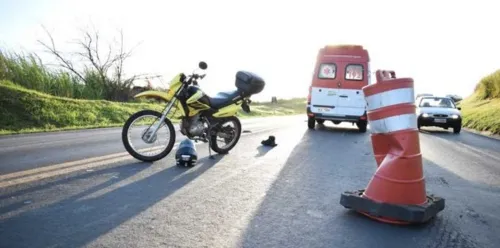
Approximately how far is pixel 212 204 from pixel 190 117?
3036 mm

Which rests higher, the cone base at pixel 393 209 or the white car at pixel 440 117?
the cone base at pixel 393 209

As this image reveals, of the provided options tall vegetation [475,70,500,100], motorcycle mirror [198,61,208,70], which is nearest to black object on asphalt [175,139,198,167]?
motorcycle mirror [198,61,208,70]

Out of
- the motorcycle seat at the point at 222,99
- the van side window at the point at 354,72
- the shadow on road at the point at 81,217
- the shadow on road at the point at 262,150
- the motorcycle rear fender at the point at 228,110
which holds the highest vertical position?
the van side window at the point at 354,72

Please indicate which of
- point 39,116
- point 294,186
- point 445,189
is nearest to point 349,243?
point 294,186

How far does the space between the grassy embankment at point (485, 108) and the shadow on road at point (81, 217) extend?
59.4 feet

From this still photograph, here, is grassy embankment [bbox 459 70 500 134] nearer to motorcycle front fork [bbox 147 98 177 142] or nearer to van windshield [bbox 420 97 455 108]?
van windshield [bbox 420 97 455 108]

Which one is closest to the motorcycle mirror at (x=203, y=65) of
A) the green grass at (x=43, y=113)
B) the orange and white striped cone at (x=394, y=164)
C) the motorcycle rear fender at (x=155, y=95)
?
the motorcycle rear fender at (x=155, y=95)

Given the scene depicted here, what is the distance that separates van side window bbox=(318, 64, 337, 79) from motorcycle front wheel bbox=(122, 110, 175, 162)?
31.8 ft

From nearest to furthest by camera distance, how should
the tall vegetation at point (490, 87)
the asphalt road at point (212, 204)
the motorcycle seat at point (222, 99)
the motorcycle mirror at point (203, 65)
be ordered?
the asphalt road at point (212, 204), the motorcycle mirror at point (203, 65), the motorcycle seat at point (222, 99), the tall vegetation at point (490, 87)

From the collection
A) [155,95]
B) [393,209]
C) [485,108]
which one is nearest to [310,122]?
[155,95]

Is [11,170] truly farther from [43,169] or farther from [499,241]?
[499,241]

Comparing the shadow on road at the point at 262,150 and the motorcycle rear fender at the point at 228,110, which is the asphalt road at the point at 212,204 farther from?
the motorcycle rear fender at the point at 228,110

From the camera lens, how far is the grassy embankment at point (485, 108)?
21.3 m

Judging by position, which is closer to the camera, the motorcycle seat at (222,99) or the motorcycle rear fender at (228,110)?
the motorcycle seat at (222,99)
